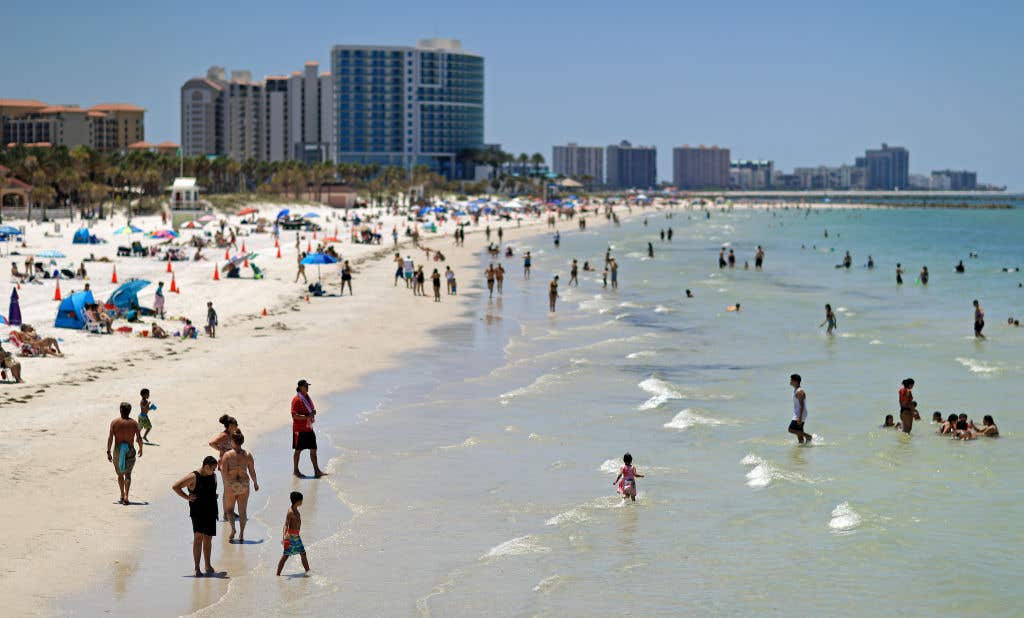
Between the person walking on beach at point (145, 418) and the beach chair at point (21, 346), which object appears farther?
the beach chair at point (21, 346)

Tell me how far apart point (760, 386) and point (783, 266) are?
1912 inches

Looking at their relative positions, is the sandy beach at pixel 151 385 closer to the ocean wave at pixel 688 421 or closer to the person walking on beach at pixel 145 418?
the person walking on beach at pixel 145 418

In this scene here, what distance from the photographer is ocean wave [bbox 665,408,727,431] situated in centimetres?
2206

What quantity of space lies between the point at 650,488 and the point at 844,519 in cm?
288

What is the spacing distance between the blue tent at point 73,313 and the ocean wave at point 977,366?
22860 mm

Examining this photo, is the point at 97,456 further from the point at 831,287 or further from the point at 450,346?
the point at 831,287

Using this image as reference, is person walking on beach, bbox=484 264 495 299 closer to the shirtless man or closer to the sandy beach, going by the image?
the sandy beach

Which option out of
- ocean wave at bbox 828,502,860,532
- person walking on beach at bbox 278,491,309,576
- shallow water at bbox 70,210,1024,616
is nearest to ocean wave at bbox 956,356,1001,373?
shallow water at bbox 70,210,1024,616

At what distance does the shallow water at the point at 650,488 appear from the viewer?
13.0 meters

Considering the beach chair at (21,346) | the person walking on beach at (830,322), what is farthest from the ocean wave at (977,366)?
the beach chair at (21,346)

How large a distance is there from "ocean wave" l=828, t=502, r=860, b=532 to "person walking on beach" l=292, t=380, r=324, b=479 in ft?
24.3

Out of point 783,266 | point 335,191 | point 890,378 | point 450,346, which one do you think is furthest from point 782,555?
point 335,191

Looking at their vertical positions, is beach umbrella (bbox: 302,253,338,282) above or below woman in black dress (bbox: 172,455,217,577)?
above

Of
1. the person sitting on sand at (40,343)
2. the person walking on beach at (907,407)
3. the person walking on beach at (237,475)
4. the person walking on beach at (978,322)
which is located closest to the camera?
the person walking on beach at (237,475)
